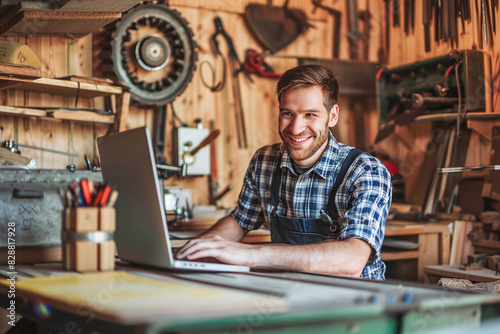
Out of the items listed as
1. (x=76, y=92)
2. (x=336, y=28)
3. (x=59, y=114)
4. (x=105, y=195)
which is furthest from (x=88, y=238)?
(x=336, y=28)

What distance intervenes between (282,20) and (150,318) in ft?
10.1

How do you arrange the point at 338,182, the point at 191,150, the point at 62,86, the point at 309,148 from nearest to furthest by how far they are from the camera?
the point at 338,182 < the point at 309,148 < the point at 62,86 < the point at 191,150

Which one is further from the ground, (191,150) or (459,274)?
(191,150)

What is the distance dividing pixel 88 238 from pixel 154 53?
6.29ft

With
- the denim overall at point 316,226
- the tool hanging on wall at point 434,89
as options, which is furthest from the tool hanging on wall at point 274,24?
the denim overall at point 316,226

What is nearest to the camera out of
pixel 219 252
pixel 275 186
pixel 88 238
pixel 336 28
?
pixel 88 238

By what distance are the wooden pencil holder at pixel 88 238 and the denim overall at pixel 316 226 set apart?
33.6 inches

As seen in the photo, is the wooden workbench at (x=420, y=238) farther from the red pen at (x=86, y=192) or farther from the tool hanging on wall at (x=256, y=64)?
the red pen at (x=86, y=192)

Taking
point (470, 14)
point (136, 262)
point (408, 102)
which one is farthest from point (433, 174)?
point (136, 262)

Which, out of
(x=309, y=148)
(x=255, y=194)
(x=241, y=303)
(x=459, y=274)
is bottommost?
(x=459, y=274)

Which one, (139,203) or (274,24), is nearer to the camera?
(139,203)

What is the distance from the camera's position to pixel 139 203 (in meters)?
1.52

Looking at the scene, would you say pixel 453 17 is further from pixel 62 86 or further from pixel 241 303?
pixel 241 303

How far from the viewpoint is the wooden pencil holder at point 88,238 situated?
1.43 meters
